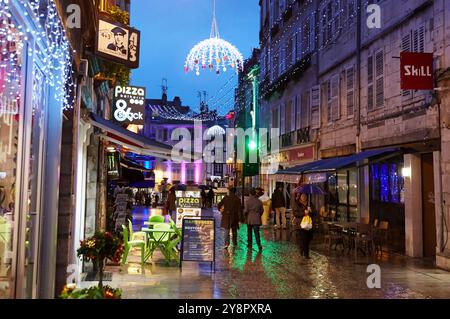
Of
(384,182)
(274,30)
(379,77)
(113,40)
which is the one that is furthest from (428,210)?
(274,30)

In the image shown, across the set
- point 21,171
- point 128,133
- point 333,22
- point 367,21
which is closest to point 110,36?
point 128,133

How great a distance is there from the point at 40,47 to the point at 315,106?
16.8m

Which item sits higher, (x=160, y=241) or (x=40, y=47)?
(x=40, y=47)

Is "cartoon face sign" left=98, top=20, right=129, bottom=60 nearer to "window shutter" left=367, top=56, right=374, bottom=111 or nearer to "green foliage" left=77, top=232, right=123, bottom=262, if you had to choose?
"green foliage" left=77, top=232, right=123, bottom=262

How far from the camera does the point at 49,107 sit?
7137 millimetres

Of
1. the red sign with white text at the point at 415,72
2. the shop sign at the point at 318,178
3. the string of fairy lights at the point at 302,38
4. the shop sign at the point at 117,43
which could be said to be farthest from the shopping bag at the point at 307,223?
the string of fairy lights at the point at 302,38

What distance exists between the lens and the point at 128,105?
701 inches

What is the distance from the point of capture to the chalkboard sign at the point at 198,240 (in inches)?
443

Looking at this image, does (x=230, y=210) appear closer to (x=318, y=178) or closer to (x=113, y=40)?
(x=318, y=178)

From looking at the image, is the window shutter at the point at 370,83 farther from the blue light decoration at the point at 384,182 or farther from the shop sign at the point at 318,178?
the shop sign at the point at 318,178

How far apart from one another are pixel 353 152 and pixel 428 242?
15.5 ft

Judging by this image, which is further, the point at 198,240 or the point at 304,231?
the point at 304,231

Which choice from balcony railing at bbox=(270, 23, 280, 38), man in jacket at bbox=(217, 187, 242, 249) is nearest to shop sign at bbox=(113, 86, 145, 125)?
man in jacket at bbox=(217, 187, 242, 249)
